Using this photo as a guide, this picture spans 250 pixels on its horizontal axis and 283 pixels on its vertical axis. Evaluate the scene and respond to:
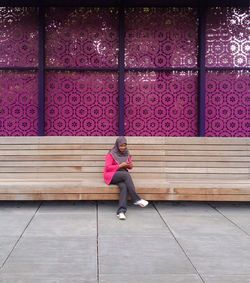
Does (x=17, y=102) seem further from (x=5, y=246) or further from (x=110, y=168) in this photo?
(x=5, y=246)

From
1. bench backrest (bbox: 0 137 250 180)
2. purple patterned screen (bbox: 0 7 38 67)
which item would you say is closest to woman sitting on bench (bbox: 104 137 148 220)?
bench backrest (bbox: 0 137 250 180)

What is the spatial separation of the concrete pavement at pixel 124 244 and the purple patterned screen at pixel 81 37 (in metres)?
2.80

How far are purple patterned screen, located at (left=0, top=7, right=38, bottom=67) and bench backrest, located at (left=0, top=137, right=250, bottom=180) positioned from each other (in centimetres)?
160

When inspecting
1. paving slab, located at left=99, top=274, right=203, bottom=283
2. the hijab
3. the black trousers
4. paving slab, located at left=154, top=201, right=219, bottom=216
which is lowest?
paving slab, located at left=154, top=201, right=219, bottom=216

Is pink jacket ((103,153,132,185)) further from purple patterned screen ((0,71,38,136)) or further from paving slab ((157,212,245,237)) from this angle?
purple patterned screen ((0,71,38,136))

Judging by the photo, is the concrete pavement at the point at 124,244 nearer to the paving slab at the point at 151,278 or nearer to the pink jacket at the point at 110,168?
the paving slab at the point at 151,278

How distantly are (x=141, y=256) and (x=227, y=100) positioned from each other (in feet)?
16.5

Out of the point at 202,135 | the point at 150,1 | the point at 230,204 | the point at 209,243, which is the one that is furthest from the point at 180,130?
the point at 209,243

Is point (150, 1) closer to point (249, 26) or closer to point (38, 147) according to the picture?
point (249, 26)

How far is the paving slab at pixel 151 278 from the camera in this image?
413cm

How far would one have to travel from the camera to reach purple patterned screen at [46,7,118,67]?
9.10m

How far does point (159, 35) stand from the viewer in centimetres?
916

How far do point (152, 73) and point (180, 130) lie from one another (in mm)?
1190

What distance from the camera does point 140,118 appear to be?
362 inches
